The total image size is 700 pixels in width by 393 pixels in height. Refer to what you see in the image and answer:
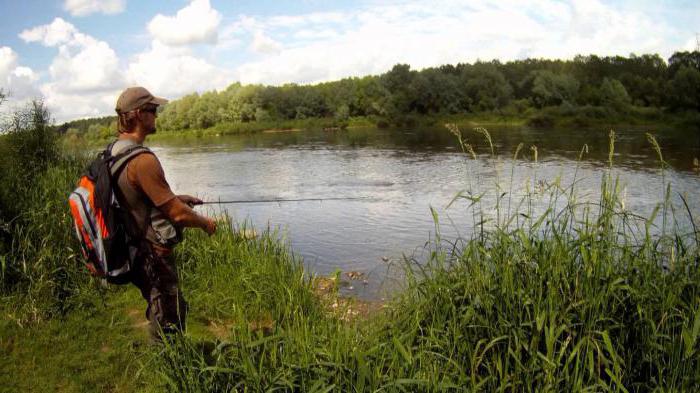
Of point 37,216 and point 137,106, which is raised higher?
point 137,106

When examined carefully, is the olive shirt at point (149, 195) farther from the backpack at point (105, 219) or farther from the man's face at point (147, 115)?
the man's face at point (147, 115)

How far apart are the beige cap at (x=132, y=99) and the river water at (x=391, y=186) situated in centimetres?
258

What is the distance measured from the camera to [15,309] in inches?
232

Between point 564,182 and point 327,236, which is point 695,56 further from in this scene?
point 327,236

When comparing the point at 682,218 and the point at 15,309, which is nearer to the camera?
the point at 15,309

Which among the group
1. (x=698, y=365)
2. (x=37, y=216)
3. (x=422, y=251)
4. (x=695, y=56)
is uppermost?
(x=695, y=56)

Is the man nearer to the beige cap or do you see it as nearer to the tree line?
the beige cap

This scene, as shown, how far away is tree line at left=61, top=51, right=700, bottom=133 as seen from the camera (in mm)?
54312

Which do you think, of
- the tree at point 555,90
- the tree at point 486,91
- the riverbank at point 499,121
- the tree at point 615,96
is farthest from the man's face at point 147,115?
the tree at point 486,91

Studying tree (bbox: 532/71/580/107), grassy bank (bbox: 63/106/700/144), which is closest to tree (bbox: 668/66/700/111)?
grassy bank (bbox: 63/106/700/144)

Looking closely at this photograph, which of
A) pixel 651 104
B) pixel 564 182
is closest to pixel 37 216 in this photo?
pixel 564 182

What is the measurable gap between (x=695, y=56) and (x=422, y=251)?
6367 cm

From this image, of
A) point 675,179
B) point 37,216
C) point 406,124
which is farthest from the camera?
point 406,124

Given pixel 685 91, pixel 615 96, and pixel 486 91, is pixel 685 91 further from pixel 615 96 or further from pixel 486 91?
pixel 486 91
